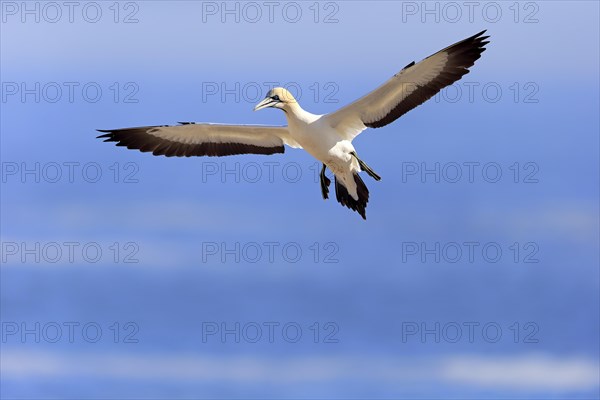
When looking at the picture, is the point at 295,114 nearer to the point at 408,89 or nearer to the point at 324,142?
the point at 324,142

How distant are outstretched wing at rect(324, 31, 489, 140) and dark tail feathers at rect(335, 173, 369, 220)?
1082mm

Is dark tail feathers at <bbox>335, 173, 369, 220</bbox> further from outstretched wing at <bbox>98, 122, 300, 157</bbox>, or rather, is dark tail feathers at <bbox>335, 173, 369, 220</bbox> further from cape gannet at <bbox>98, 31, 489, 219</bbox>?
outstretched wing at <bbox>98, 122, 300, 157</bbox>

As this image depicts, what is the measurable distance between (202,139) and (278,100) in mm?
3109

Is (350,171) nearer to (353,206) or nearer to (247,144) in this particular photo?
(353,206)

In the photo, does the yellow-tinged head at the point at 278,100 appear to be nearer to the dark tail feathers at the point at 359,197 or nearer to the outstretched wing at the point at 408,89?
the outstretched wing at the point at 408,89

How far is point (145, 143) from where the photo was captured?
2819 cm

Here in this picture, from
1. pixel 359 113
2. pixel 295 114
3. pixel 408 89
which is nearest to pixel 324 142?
pixel 295 114

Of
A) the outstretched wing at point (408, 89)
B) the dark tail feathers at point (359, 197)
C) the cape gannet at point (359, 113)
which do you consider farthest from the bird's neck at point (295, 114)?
the dark tail feathers at point (359, 197)

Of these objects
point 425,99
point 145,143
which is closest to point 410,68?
point 425,99

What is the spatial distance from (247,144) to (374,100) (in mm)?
3646

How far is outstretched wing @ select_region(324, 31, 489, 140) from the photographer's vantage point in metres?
25.4

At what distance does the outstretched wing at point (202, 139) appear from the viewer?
27766 mm

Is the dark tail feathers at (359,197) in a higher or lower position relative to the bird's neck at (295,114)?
lower

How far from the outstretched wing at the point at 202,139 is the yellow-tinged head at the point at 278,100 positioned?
1.65 meters
